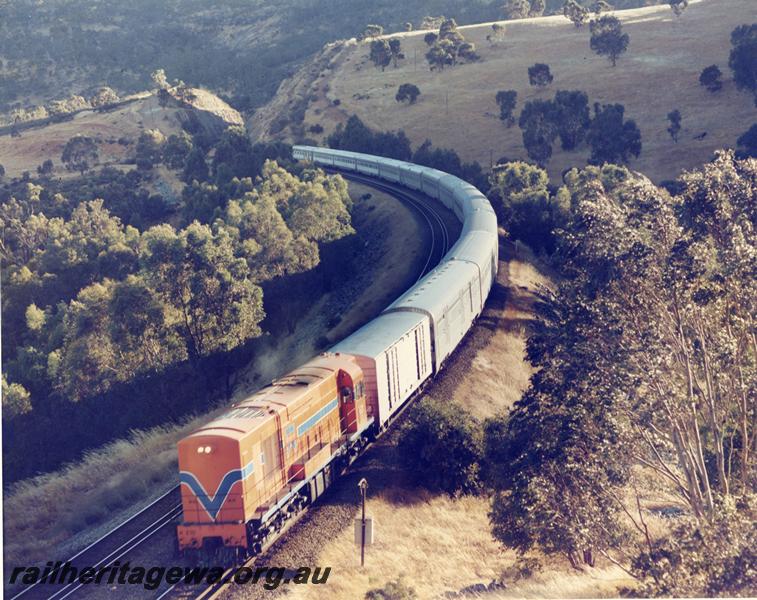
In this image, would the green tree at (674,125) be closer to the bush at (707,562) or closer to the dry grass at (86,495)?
the dry grass at (86,495)

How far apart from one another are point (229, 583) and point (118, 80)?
186427 mm

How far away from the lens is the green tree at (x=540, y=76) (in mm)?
111375

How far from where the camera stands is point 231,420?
21750 millimetres

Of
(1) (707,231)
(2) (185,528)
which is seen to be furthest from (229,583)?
(1) (707,231)

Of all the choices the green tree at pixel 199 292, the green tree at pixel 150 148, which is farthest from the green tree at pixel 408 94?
the green tree at pixel 199 292

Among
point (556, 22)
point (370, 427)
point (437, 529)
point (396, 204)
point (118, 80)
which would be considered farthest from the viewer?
point (118, 80)

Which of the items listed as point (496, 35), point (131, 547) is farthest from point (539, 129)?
point (131, 547)

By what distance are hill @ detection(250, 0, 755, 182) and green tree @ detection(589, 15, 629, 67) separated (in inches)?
72.7

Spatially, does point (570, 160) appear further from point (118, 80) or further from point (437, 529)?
point (118, 80)

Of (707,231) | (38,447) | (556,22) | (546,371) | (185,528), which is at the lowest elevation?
(38,447)

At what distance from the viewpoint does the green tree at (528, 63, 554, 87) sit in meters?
111

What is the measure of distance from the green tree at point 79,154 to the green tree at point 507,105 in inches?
2370

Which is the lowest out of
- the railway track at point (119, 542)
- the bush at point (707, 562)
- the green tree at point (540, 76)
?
the railway track at point (119, 542)

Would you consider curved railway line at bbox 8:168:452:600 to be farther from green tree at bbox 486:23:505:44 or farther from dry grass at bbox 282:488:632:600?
green tree at bbox 486:23:505:44
